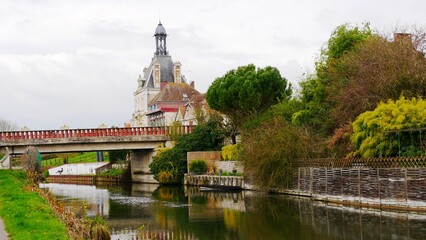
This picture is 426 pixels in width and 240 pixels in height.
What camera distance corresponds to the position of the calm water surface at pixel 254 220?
68.3 feet

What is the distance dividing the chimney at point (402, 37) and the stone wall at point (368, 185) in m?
7.43

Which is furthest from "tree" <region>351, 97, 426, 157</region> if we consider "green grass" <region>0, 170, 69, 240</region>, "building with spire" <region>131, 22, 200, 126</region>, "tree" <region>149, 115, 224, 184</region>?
"building with spire" <region>131, 22, 200, 126</region>

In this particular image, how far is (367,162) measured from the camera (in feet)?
94.7

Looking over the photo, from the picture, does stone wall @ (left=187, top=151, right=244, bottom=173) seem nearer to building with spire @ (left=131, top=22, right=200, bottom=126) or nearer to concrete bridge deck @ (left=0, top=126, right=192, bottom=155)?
concrete bridge deck @ (left=0, top=126, right=192, bottom=155)

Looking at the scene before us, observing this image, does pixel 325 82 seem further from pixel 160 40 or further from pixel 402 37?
pixel 160 40

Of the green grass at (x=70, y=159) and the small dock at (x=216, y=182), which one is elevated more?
the green grass at (x=70, y=159)

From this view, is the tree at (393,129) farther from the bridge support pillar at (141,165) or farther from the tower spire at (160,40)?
the tower spire at (160,40)

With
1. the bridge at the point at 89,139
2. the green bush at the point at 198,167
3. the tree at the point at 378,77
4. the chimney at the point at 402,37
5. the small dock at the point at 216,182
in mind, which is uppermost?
the chimney at the point at 402,37

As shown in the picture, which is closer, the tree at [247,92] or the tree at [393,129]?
the tree at [393,129]

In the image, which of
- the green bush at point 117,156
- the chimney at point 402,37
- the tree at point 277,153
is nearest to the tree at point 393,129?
the chimney at point 402,37

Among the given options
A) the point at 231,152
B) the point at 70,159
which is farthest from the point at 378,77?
the point at 70,159

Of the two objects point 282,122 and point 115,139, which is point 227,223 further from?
point 115,139

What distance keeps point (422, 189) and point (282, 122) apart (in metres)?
15.5

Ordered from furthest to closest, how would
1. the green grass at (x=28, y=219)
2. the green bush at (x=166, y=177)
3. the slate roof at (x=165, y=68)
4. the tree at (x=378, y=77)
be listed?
the slate roof at (x=165, y=68)
the green bush at (x=166, y=177)
the tree at (x=378, y=77)
the green grass at (x=28, y=219)
